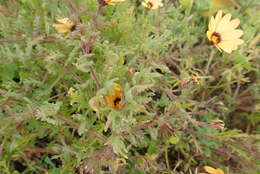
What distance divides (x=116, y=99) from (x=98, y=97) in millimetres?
151

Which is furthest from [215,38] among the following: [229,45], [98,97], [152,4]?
[98,97]

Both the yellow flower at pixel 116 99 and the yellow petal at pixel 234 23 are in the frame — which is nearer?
the yellow flower at pixel 116 99

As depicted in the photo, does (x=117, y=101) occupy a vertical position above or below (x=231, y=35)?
below

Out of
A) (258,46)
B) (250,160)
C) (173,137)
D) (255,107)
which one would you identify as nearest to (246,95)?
(255,107)

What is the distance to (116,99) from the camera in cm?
101

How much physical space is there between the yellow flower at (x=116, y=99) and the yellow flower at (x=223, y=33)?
1.35 ft

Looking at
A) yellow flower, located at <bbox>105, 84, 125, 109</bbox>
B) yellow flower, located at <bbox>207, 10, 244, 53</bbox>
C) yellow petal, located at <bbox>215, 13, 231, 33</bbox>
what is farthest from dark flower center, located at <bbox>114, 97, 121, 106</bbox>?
yellow petal, located at <bbox>215, 13, 231, 33</bbox>

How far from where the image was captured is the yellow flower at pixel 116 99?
961 millimetres

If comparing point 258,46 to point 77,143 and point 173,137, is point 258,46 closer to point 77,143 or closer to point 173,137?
point 173,137

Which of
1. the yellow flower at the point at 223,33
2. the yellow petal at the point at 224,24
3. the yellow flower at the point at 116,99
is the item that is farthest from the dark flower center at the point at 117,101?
the yellow petal at the point at 224,24

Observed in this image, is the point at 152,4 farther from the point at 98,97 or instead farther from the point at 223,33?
the point at 98,97

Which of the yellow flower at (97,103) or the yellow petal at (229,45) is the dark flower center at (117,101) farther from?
the yellow petal at (229,45)

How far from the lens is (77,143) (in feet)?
3.63

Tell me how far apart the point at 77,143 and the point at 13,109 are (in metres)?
0.24
